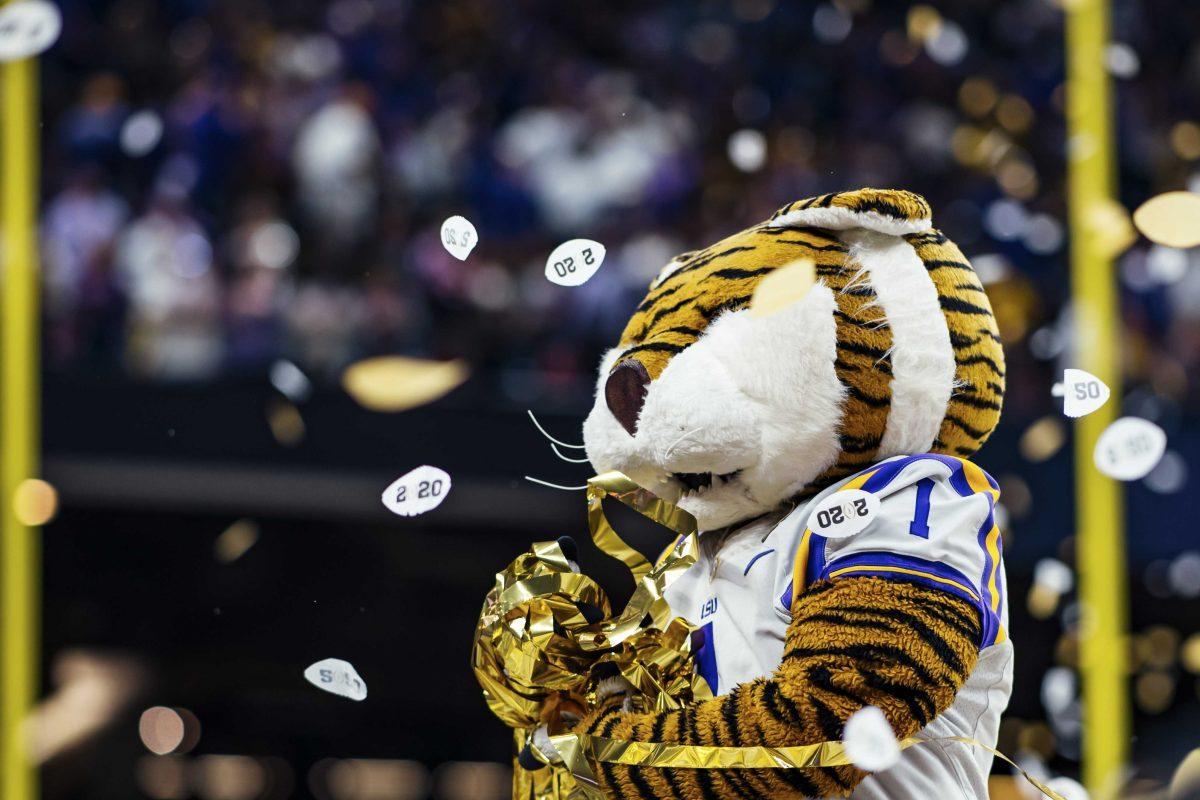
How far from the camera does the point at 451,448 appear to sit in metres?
2.90

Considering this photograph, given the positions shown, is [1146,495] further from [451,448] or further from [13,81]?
[13,81]

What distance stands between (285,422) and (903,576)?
2.12 meters

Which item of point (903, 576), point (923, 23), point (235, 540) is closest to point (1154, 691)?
point (923, 23)

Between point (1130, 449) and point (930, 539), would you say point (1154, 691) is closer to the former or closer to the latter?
point (1130, 449)

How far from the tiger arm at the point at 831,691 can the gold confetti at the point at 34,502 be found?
236cm

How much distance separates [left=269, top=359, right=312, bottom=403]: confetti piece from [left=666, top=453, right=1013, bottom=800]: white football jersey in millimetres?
1898

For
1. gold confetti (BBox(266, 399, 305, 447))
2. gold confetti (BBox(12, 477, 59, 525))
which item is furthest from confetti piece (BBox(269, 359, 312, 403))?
gold confetti (BBox(12, 477, 59, 525))

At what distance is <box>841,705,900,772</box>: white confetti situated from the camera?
81cm

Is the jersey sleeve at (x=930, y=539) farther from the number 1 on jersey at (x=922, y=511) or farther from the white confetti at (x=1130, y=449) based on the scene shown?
the white confetti at (x=1130, y=449)

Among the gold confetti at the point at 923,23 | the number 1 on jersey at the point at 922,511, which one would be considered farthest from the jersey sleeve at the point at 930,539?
the gold confetti at the point at 923,23

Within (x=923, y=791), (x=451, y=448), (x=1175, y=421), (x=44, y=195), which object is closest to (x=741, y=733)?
(x=923, y=791)

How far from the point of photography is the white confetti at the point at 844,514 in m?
0.93

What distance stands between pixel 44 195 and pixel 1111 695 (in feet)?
8.51

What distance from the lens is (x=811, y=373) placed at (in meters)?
1.00
